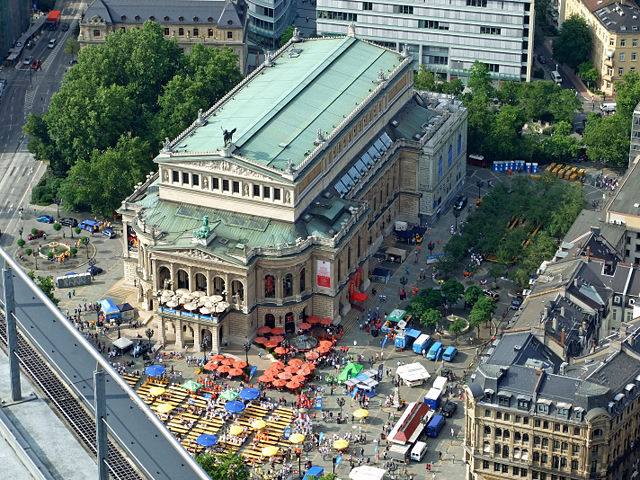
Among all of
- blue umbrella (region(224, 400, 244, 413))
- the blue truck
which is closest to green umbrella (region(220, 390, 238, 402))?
blue umbrella (region(224, 400, 244, 413))

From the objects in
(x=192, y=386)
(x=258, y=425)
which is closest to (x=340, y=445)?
(x=258, y=425)

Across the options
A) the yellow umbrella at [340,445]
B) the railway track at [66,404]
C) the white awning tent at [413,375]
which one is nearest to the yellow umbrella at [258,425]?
the yellow umbrella at [340,445]

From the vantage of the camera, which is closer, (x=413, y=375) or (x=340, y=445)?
(x=340, y=445)

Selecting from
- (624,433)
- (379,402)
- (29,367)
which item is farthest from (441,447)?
(29,367)

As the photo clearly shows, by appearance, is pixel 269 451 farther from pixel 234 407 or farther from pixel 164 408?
pixel 164 408

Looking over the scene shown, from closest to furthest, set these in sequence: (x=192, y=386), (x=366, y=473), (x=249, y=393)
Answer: (x=366, y=473)
(x=249, y=393)
(x=192, y=386)
